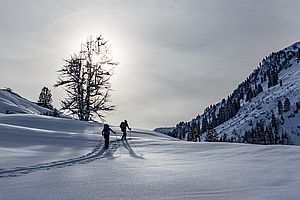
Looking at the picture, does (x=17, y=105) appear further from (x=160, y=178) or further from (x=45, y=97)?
(x=160, y=178)

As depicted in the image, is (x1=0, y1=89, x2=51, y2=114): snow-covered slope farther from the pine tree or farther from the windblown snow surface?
the windblown snow surface

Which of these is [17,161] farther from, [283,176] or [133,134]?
[133,134]

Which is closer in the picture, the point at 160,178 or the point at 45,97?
the point at 160,178

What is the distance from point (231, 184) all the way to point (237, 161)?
4.92 metres

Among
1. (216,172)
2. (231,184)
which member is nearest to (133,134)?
(216,172)

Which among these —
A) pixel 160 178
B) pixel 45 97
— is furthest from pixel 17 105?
pixel 160 178

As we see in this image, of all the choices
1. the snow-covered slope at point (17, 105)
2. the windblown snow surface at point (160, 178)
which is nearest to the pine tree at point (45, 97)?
the snow-covered slope at point (17, 105)

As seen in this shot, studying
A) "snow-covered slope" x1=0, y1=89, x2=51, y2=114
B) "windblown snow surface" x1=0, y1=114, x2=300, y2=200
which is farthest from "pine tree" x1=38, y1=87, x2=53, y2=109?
"windblown snow surface" x1=0, y1=114, x2=300, y2=200

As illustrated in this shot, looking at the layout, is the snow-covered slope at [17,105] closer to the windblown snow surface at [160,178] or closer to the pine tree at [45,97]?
the pine tree at [45,97]

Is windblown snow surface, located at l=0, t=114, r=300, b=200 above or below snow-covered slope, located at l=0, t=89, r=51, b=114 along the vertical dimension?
below

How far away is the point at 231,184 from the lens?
892cm

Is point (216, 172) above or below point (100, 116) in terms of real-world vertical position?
below

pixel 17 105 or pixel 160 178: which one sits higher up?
pixel 17 105

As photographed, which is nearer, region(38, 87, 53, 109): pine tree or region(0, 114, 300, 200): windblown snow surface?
region(0, 114, 300, 200): windblown snow surface
